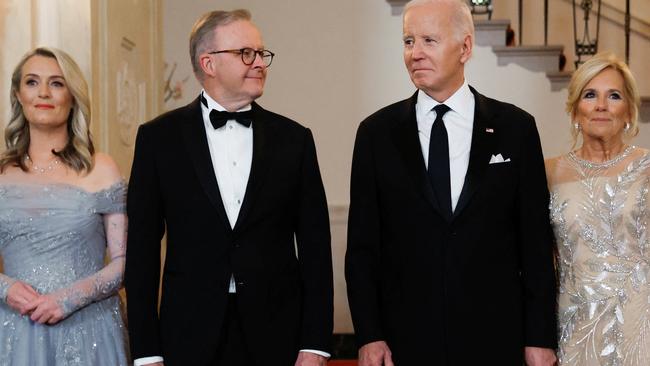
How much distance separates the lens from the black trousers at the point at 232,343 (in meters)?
2.88

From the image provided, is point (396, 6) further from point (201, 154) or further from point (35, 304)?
point (35, 304)

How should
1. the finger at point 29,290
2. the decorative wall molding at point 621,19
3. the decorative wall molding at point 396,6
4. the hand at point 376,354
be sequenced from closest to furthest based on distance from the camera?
the hand at point 376,354 → the finger at point 29,290 → the decorative wall molding at point 396,6 → the decorative wall molding at point 621,19

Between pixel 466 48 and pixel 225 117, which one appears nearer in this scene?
pixel 225 117

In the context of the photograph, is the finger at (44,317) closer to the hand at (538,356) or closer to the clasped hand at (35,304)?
the clasped hand at (35,304)

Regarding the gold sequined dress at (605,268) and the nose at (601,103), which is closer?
the gold sequined dress at (605,268)

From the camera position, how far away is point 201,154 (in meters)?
2.95

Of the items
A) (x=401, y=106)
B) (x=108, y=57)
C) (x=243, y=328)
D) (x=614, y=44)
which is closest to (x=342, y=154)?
(x=614, y=44)

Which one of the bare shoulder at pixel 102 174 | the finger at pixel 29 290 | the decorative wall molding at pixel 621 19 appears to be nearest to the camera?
the finger at pixel 29 290

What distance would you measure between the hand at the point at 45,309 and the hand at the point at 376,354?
0.92 m

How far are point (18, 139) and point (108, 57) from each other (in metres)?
0.67

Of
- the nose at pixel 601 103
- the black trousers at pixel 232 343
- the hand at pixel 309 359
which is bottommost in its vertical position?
the hand at pixel 309 359

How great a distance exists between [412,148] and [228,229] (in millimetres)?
626

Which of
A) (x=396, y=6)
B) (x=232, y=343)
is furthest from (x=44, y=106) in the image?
(x=396, y=6)

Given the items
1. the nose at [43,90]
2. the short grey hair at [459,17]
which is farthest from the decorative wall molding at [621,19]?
the nose at [43,90]
